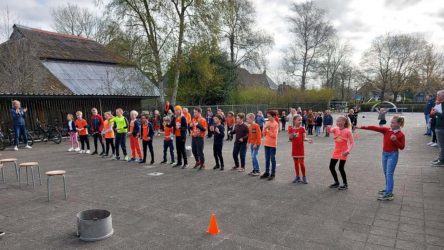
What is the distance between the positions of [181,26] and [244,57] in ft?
50.3

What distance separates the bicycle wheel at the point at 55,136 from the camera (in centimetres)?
1717

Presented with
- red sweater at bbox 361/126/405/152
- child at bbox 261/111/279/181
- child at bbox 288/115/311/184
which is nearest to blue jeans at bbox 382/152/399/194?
red sweater at bbox 361/126/405/152

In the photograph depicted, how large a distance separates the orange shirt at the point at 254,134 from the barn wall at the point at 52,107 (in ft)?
47.8

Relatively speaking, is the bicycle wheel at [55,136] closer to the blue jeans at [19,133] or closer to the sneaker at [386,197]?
the blue jeans at [19,133]

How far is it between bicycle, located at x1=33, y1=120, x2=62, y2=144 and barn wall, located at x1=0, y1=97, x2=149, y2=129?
33.7 inches

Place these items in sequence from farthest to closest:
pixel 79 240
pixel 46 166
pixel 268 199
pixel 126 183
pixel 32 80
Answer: pixel 32 80 → pixel 46 166 → pixel 126 183 → pixel 268 199 → pixel 79 240

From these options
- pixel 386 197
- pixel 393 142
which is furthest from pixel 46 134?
pixel 393 142

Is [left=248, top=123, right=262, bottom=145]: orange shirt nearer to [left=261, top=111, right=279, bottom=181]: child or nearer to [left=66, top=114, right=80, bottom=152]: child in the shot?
[left=261, top=111, right=279, bottom=181]: child

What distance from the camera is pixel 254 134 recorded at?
29.9 ft

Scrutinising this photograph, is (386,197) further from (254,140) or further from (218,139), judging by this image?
(218,139)

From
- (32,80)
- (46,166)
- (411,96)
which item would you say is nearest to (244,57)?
(32,80)

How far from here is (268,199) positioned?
6.62m

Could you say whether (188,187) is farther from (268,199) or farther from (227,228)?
(227,228)

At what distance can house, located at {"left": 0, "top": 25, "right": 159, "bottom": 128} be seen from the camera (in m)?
18.8
